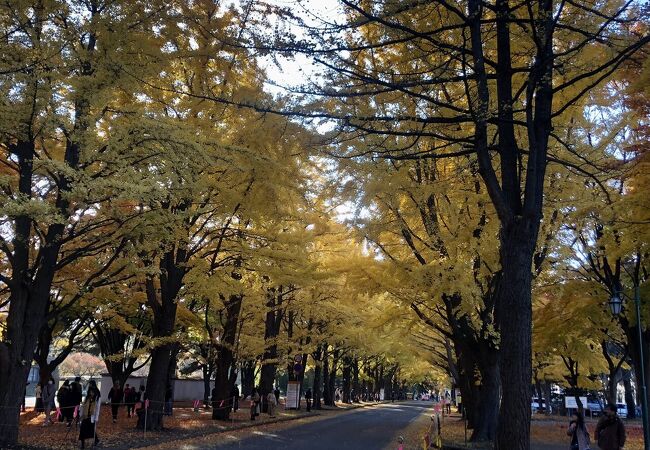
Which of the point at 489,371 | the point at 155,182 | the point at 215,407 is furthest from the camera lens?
the point at 215,407

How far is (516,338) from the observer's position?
687 centimetres

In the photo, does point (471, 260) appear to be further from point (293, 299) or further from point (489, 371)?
point (293, 299)

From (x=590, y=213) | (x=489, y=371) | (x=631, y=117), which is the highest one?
(x=631, y=117)

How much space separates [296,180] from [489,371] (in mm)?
8115

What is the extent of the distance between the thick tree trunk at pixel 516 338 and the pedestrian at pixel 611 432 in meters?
4.41

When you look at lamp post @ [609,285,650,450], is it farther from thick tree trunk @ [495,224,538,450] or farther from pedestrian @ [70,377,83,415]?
pedestrian @ [70,377,83,415]

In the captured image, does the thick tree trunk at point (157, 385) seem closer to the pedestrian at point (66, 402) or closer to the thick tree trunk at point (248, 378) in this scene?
the pedestrian at point (66, 402)

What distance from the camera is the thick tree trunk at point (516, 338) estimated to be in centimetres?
671

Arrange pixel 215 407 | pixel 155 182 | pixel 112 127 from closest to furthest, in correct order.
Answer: pixel 155 182
pixel 112 127
pixel 215 407

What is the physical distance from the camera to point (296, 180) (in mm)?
13875

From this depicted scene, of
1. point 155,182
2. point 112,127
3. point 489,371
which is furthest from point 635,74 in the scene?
point 112,127

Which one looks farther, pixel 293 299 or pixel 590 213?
pixel 293 299

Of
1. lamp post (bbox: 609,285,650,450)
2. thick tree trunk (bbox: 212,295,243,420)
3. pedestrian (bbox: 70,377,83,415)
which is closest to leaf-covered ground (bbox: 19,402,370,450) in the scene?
thick tree trunk (bbox: 212,295,243,420)

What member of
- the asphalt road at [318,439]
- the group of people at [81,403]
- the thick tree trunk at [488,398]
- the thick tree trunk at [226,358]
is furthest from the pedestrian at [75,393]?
the thick tree trunk at [488,398]
